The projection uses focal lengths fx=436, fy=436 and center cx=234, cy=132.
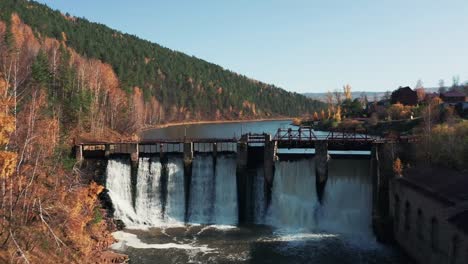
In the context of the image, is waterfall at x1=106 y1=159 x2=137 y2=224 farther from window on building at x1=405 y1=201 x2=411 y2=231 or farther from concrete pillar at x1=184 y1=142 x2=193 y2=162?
window on building at x1=405 y1=201 x2=411 y2=231

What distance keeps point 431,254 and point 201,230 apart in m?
19.8

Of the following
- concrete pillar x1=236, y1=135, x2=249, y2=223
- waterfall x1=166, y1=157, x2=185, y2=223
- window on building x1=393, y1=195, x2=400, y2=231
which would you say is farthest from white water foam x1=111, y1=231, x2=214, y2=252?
window on building x1=393, y1=195, x2=400, y2=231

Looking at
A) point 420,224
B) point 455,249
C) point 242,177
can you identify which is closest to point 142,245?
point 242,177

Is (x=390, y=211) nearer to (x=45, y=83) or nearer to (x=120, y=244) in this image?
(x=120, y=244)

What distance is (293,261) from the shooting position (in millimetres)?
32562

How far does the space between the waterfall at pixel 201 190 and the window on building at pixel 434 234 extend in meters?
21.0

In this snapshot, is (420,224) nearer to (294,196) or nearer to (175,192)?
(294,196)

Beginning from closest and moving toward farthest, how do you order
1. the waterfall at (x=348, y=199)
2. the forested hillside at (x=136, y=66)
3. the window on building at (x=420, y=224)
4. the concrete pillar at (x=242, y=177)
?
the window on building at (x=420, y=224) → the waterfall at (x=348, y=199) → the concrete pillar at (x=242, y=177) → the forested hillside at (x=136, y=66)

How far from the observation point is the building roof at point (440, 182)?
89.0 feet

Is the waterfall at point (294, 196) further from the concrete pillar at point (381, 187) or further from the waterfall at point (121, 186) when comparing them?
the waterfall at point (121, 186)

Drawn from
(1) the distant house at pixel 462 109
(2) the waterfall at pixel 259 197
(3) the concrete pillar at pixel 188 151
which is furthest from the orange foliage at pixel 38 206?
(1) the distant house at pixel 462 109

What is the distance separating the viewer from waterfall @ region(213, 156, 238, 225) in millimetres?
42688

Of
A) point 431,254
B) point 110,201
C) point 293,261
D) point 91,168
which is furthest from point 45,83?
point 431,254

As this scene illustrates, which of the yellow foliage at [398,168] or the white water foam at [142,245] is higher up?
the yellow foliage at [398,168]
